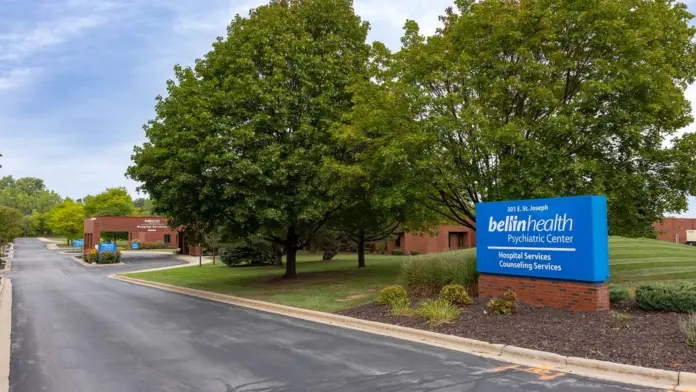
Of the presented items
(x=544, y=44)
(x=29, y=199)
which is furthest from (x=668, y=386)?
(x=29, y=199)

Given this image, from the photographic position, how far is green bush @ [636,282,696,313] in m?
9.20

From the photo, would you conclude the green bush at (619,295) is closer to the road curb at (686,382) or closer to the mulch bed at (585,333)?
the mulch bed at (585,333)

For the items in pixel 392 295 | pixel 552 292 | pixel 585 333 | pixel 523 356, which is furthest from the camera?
pixel 392 295

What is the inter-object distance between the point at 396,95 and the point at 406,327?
805 centimetres

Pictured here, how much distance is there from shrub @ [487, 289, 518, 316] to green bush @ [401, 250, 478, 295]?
2.58 metres

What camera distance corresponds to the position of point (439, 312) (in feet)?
34.3

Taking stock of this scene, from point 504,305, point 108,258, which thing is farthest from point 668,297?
point 108,258

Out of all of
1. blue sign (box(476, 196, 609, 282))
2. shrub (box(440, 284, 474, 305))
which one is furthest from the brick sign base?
shrub (box(440, 284, 474, 305))

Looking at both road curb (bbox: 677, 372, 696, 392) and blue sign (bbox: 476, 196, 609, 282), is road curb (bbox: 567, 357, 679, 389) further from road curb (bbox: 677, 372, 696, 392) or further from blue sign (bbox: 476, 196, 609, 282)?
blue sign (bbox: 476, 196, 609, 282)

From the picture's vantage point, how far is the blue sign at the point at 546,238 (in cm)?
998

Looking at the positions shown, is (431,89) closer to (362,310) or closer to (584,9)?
(584,9)

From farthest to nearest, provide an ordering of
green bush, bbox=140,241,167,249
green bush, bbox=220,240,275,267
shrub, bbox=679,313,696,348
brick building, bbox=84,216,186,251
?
green bush, bbox=140,241,167,249 < brick building, bbox=84,216,186,251 < green bush, bbox=220,240,275,267 < shrub, bbox=679,313,696,348

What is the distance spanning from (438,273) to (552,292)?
11.8 ft

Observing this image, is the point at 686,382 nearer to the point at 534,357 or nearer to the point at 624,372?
the point at 624,372
